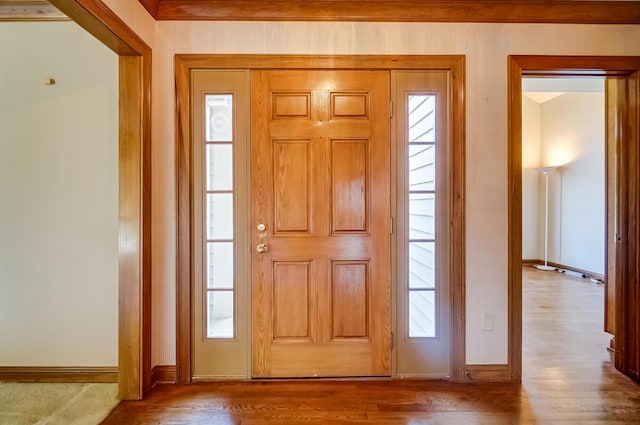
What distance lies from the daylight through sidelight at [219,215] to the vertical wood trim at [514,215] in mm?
2053

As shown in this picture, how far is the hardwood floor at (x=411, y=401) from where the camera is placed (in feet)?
6.43

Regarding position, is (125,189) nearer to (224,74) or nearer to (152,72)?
(152,72)

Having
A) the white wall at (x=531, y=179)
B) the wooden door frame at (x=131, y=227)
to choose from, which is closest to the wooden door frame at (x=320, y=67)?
the wooden door frame at (x=131, y=227)

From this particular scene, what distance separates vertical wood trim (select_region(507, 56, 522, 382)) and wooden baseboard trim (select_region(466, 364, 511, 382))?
0.34 feet

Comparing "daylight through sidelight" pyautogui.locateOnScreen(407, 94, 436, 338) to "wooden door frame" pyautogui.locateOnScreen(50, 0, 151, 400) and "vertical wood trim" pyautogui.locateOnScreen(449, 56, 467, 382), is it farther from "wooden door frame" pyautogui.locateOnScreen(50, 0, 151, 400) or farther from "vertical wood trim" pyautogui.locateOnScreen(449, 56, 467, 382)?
"wooden door frame" pyautogui.locateOnScreen(50, 0, 151, 400)

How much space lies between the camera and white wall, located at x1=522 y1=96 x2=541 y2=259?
7.21 m

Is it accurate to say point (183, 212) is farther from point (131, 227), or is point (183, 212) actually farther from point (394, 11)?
point (394, 11)

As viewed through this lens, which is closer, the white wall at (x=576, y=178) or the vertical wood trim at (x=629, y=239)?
the vertical wood trim at (x=629, y=239)

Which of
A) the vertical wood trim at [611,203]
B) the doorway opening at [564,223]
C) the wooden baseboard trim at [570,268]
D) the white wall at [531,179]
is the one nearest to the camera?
the vertical wood trim at [611,203]

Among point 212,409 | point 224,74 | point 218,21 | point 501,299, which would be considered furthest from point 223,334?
point 218,21

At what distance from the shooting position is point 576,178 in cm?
632

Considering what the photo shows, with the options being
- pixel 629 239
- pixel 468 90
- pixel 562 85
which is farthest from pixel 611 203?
pixel 562 85

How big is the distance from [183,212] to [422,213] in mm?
1767

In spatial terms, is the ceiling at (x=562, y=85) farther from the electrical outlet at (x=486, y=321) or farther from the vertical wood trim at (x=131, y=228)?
the vertical wood trim at (x=131, y=228)
